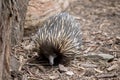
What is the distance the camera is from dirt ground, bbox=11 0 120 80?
355 cm

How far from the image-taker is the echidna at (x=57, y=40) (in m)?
3.77

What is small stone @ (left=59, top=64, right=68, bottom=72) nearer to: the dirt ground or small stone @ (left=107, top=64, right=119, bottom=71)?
the dirt ground

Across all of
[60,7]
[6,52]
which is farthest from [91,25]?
[6,52]

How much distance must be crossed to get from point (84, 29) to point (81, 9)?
3.96 ft

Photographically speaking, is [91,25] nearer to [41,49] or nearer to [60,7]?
[60,7]

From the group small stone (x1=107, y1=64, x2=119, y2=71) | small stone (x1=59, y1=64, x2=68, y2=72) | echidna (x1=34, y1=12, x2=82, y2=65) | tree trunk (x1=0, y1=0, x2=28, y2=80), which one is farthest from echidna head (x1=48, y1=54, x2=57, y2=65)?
tree trunk (x1=0, y1=0, x2=28, y2=80)

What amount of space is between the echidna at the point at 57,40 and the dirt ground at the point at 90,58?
0.40 ft

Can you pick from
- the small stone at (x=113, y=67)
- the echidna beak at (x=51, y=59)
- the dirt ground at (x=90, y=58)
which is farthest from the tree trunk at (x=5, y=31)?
the small stone at (x=113, y=67)

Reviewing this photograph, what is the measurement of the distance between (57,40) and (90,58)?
504 millimetres

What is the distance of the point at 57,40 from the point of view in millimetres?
3807

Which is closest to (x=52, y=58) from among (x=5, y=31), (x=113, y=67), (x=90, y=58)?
(x=90, y=58)

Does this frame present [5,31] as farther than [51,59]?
No

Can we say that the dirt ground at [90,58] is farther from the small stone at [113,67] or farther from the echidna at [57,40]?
the echidna at [57,40]

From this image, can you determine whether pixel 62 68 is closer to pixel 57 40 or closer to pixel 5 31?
pixel 57 40
